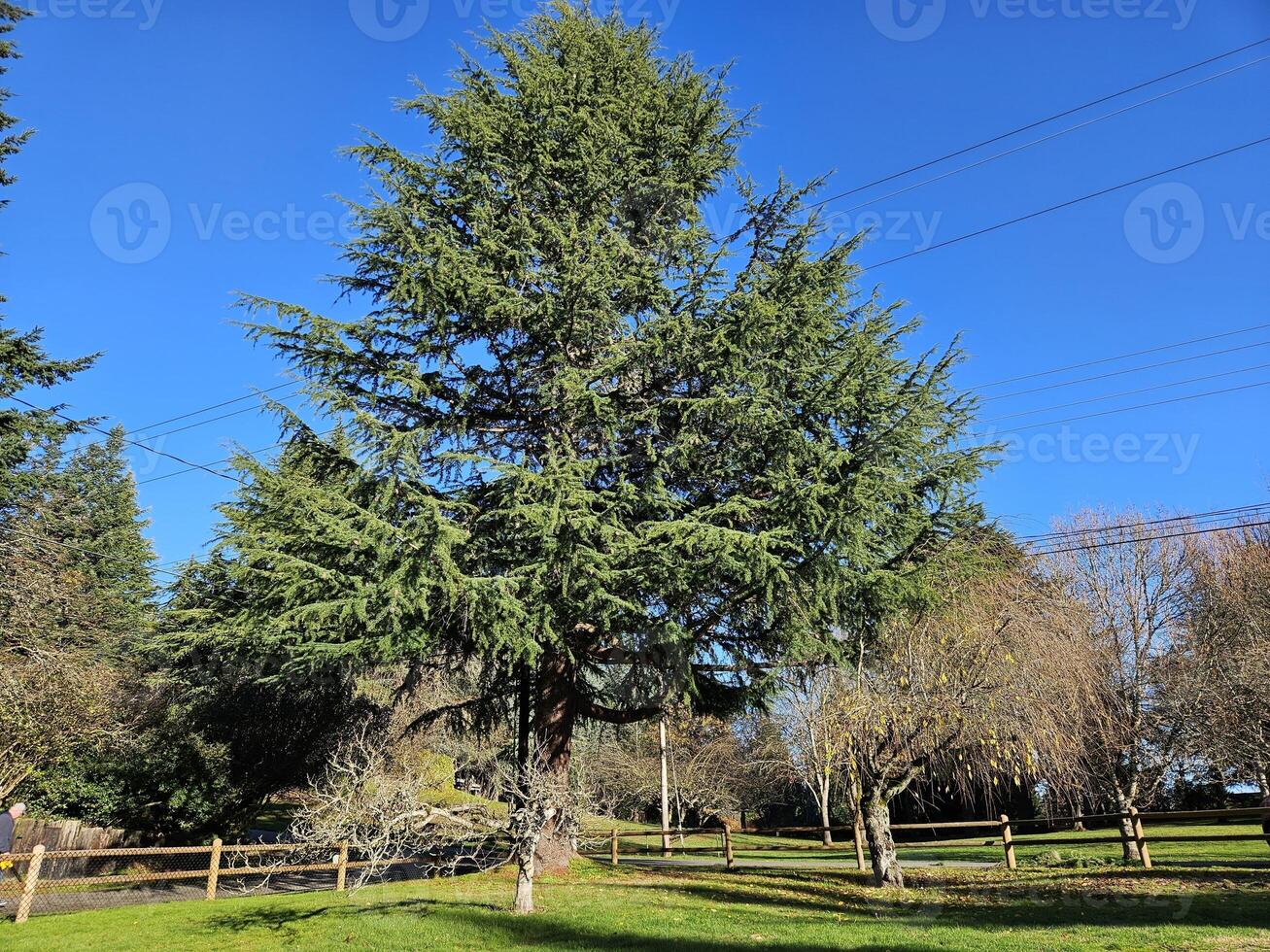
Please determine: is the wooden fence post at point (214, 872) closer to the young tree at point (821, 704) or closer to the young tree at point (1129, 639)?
the young tree at point (821, 704)

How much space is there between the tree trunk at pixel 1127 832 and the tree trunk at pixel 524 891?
11516mm

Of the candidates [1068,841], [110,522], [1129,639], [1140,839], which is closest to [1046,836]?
[1068,841]

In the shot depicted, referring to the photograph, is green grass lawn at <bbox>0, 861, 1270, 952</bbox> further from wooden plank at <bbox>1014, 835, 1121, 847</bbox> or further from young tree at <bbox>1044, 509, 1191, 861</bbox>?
wooden plank at <bbox>1014, 835, 1121, 847</bbox>

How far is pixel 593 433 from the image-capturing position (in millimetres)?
12750

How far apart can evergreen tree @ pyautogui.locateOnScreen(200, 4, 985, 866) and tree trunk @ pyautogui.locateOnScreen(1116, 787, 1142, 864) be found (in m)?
7.75

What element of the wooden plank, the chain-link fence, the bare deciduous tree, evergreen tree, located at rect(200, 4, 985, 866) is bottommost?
the wooden plank

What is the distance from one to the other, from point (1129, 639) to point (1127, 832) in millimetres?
6073

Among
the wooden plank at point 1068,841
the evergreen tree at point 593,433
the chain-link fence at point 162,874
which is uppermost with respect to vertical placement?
the evergreen tree at point 593,433

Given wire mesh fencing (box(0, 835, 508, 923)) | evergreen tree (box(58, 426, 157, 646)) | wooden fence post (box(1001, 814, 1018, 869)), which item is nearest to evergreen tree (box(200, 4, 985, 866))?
wire mesh fencing (box(0, 835, 508, 923))

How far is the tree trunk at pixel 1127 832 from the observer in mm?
14748

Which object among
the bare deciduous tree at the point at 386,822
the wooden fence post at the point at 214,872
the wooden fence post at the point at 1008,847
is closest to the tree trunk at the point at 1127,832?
the wooden fence post at the point at 1008,847

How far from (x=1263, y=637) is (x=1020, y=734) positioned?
10.6 m

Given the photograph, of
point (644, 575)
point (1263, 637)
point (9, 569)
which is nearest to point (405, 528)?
point (644, 575)

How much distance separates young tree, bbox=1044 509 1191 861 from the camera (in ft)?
60.2
